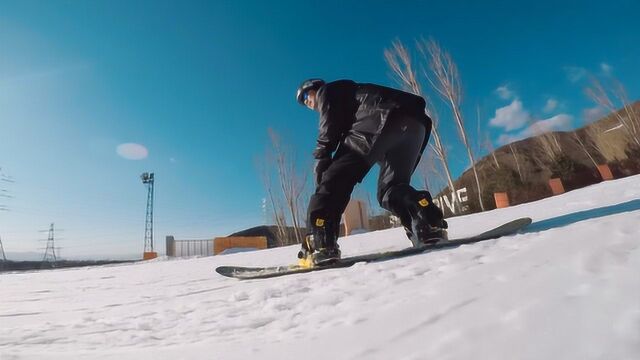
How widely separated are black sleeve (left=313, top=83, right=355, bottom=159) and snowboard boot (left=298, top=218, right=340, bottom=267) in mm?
449

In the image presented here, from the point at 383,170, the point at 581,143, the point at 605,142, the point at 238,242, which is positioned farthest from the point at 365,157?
the point at 581,143

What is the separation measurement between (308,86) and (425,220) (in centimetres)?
122

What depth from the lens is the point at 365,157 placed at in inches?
72.4

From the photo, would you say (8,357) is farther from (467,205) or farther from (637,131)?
(637,131)

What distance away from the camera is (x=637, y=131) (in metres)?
12.1

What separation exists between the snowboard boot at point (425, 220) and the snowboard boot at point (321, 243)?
1.56ft

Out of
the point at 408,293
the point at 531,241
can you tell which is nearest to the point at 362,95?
the point at 531,241

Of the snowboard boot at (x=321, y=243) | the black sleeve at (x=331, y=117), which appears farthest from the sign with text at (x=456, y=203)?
the snowboard boot at (x=321, y=243)

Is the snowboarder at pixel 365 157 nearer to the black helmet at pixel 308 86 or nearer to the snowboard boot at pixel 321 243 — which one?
the snowboard boot at pixel 321 243

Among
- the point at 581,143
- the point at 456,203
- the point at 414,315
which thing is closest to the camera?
the point at 414,315

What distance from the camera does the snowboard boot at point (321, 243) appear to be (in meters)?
1.71

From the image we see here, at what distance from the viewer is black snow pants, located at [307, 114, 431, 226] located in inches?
70.9

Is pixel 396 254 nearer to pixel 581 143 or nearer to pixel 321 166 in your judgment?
pixel 321 166

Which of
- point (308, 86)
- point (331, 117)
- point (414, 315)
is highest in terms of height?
point (308, 86)
